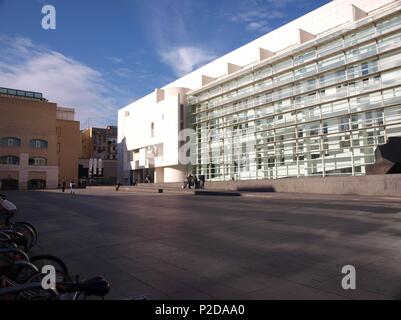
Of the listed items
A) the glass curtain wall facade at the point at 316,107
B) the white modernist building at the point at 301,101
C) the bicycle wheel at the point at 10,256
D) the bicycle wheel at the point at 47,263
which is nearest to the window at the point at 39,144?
the white modernist building at the point at 301,101

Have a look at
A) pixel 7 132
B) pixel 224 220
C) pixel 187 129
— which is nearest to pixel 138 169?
pixel 187 129

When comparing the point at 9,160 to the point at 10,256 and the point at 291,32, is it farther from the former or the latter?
Answer: the point at 10,256

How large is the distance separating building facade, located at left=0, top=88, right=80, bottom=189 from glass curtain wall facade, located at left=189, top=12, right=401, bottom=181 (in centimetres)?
4248

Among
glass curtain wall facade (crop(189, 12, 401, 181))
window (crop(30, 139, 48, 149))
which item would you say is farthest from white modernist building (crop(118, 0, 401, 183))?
window (crop(30, 139, 48, 149))

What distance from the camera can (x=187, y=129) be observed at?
54781 mm

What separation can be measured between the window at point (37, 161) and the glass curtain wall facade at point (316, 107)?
4251cm

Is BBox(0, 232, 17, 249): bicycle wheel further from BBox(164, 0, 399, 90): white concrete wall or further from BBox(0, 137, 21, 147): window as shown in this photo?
BBox(0, 137, 21, 147): window

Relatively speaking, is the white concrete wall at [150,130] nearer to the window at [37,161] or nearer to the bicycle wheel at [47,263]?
the window at [37,161]

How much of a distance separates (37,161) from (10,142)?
647cm

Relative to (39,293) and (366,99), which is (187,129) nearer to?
(366,99)

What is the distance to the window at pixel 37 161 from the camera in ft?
228

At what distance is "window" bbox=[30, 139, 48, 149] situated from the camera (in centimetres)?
7062

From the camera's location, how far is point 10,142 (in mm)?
67812
